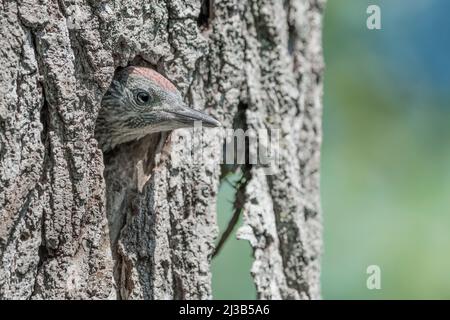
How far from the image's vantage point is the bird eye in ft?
19.0

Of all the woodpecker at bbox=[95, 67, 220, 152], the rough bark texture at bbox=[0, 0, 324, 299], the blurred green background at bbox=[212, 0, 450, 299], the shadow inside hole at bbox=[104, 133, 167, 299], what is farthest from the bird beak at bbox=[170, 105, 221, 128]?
the blurred green background at bbox=[212, 0, 450, 299]

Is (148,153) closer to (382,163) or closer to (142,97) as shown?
(142,97)

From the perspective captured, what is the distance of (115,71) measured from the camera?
569 cm

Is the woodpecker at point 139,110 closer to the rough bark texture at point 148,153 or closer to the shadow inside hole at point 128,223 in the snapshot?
the rough bark texture at point 148,153

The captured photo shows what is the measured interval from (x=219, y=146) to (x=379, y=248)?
3.03 m

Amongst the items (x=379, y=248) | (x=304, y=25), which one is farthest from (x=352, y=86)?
(x=304, y=25)

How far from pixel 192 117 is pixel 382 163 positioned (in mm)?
3820

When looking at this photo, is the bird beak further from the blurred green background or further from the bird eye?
the blurred green background

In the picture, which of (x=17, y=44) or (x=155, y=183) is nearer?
(x=17, y=44)

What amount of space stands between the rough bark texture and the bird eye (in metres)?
0.18

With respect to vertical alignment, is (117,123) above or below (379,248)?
above

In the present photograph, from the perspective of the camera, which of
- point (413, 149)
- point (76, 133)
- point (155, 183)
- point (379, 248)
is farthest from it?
point (413, 149)

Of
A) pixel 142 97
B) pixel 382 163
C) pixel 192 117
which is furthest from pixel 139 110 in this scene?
pixel 382 163
